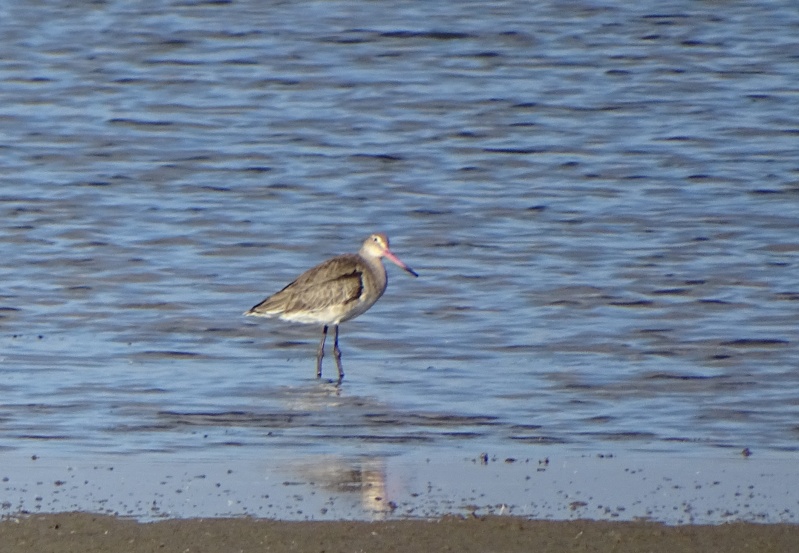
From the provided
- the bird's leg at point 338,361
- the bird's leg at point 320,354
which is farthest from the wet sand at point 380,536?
the bird's leg at point 320,354

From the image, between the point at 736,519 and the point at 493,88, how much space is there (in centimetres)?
1684

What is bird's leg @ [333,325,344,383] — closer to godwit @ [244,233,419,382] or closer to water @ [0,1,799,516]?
water @ [0,1,799,516]

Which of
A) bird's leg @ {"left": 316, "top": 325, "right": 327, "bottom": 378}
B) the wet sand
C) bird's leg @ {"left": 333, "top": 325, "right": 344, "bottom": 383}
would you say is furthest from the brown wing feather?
the wet sand

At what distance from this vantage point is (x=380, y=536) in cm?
667

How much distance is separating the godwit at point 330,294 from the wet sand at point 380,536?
4924 millimetres

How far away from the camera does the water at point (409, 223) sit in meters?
9.68

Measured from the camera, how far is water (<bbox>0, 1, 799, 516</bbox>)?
968 cm

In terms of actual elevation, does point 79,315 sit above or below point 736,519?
below

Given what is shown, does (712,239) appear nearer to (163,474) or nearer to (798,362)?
Answer: (798,362)

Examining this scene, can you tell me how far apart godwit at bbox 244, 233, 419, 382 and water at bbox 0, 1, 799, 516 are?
0.24m

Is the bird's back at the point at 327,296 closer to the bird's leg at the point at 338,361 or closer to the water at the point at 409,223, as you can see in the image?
the water at the point at 409,223

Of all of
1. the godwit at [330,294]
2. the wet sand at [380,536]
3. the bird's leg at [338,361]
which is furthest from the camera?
the godwit at [330,294]

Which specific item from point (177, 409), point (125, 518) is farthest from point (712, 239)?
point (125, 518)

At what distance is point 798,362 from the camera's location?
11117mm
